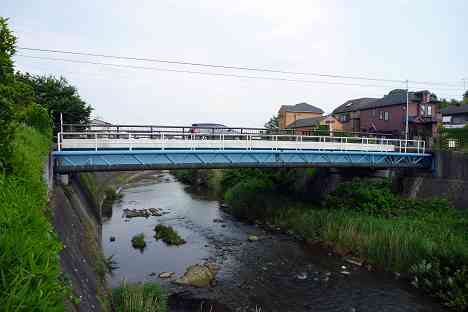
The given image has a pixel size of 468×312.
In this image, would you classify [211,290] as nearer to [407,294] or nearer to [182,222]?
[407,294]

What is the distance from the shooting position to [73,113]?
2773cm

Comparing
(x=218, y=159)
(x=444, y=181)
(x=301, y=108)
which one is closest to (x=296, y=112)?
(x=301, y=108)

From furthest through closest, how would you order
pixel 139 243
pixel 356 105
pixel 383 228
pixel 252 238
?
pixel 356 105 → pixel 252 238 → pixel 139 243 → pixel 383 228

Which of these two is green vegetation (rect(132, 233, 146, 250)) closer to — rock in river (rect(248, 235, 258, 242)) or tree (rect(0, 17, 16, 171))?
rock in river (rect(248, 235, 258, 242))

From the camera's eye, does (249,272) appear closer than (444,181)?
Yes

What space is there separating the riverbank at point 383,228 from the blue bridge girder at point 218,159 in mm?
2800

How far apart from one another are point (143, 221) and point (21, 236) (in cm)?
2345

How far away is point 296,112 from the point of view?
7106 cm

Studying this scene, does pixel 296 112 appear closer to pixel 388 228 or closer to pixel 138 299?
pixel 388 228

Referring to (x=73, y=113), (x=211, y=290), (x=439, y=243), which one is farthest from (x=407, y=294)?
(x=73, y=113)

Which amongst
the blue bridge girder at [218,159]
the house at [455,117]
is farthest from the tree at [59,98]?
the house at [455,117]

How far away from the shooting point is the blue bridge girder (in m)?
16.5

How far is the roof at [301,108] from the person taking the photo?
7150 cm

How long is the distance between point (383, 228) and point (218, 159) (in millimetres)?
11683
